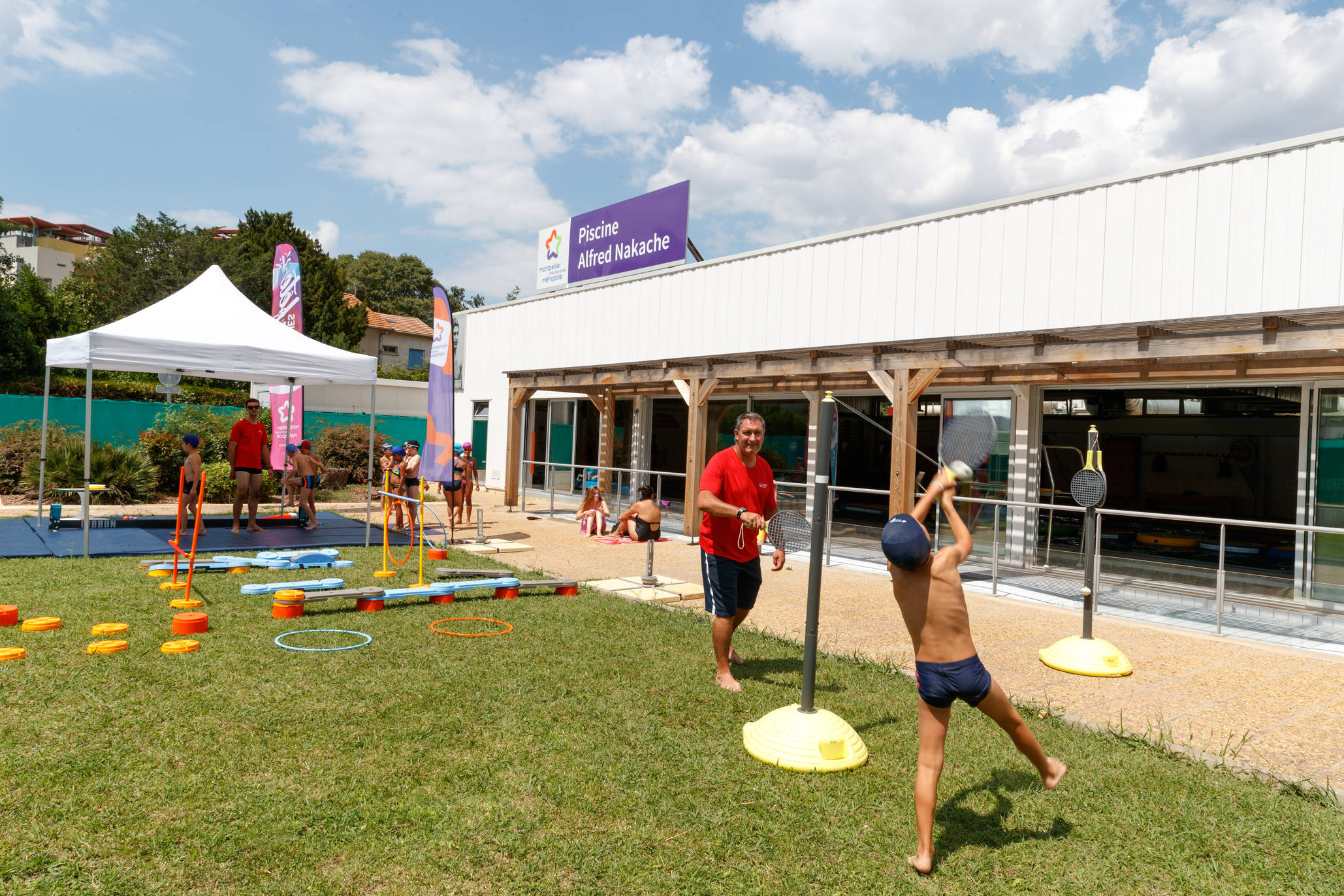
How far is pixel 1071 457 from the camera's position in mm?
12914

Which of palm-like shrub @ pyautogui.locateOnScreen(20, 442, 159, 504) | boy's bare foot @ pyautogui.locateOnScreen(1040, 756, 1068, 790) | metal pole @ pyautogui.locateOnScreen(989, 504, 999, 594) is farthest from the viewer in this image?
palm-like shrub @ pyautogui.locateOnScreen(20, 442, 159, 504)

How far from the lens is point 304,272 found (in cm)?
4784

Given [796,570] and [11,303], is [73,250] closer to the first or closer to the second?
[11,303]

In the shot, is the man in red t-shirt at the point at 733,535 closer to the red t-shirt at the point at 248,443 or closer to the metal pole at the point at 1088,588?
the metal pole at the point at 1088,588

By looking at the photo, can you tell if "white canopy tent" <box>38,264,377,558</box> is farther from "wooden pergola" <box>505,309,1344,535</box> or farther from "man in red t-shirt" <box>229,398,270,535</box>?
"wooden pergola" <box>505,309,1344,535</box>

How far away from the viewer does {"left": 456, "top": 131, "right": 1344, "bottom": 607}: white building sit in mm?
8930

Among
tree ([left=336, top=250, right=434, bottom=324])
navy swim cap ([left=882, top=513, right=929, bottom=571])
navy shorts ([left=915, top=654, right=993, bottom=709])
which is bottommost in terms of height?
navy shorts ([left=915, top=654, right=993, bottom=709])

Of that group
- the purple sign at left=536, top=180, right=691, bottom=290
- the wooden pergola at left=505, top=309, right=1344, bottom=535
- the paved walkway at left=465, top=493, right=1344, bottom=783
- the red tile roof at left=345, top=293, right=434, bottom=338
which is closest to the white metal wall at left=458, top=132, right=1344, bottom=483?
the wooden pergola at left=505, top=309, right=1344, bottom=535

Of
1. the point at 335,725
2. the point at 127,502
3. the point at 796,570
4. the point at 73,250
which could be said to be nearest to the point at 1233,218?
the point at 796,570

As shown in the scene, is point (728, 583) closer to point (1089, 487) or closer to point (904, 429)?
point (1089, 487)

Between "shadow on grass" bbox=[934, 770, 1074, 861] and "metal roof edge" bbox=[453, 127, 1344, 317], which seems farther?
"metal roof edge" bbox=[453, 127, 1344, 317]

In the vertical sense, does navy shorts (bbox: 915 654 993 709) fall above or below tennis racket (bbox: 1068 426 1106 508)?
below

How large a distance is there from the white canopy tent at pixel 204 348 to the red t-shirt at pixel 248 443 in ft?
2.56

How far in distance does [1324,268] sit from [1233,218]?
3.59 ft
